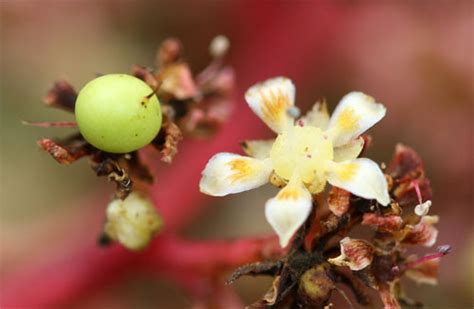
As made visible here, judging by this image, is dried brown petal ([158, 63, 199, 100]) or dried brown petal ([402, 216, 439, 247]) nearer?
dried brown petal ([402, 216, 439, 247])

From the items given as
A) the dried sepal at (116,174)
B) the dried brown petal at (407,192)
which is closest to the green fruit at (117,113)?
the dried sepal at (116,174)

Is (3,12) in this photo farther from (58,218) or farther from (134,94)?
(134,94)

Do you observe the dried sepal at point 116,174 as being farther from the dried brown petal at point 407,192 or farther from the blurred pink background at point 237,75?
the blurred pink background at point 237,75

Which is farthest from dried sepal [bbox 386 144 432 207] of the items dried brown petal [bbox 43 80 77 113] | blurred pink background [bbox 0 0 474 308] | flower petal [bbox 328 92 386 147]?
blurred pink background [bbox 0 0 474 308]

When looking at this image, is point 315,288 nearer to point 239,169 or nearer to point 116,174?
Result: point 239,169

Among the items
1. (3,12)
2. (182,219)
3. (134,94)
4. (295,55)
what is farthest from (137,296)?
(134,94)

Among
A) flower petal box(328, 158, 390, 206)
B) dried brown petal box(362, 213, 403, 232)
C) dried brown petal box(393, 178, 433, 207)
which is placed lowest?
dried brown petal box(362, 213, 403, 232)

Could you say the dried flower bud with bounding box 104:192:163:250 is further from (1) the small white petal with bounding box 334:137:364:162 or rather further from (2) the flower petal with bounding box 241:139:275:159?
(1) the small white petal with bounding box 334:137:364:162
